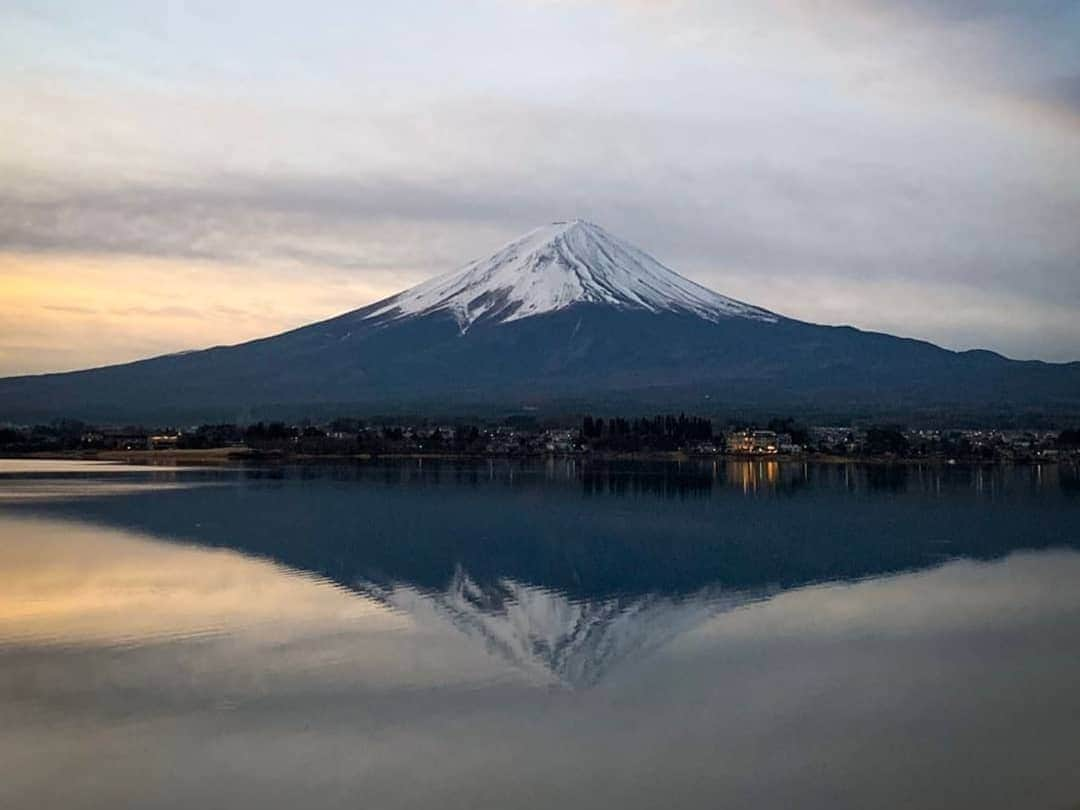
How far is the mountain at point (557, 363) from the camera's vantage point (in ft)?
246

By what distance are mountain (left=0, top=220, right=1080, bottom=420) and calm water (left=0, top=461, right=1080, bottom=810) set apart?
51199 millimetres

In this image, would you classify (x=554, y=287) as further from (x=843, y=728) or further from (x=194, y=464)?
(x=843, y=728)

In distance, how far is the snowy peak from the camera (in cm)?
9506

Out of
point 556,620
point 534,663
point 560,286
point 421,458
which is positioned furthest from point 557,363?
point 534,663

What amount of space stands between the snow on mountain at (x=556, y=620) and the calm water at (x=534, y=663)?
47 millimetres

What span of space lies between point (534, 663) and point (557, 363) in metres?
77.3

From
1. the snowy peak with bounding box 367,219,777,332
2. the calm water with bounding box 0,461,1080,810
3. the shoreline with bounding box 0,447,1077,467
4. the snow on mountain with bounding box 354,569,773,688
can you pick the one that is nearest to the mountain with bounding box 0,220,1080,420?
the snowy peak with bounding box 367,219,777,332

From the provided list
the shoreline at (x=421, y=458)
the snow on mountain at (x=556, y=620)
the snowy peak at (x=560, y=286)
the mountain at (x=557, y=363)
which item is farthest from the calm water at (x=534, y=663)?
the snowy peak at (x=560, y=286)

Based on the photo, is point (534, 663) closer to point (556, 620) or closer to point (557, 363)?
point (556, 620)

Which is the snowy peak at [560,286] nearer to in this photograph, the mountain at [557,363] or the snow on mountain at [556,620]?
the mountain at [557,363]

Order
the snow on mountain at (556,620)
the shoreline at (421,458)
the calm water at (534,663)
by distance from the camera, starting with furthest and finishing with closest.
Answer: the shoreline at (421,458), the snow on mountain at (556,620), the calm water at (534,663)

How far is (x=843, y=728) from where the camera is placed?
820cm

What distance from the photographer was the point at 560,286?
318ft

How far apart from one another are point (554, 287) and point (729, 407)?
31.1 metres
